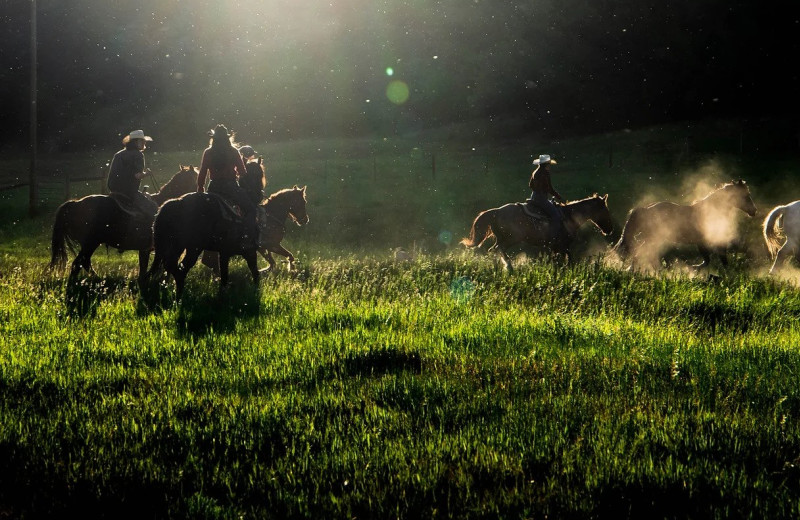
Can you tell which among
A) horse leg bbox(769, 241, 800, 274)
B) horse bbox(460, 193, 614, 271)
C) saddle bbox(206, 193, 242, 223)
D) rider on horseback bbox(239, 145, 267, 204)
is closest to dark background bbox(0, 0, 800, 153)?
horse bbox(460, 193, 614, 271)

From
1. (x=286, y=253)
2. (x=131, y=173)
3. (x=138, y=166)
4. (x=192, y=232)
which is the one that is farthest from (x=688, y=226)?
(x=131, y=173)

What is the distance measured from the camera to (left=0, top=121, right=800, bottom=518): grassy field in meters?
4.33

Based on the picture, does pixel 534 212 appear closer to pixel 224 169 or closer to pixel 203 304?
pixel 224 169

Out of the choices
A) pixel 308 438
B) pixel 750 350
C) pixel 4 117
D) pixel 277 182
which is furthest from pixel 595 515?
pixel 4 117

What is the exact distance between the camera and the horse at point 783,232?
1492 centimetres

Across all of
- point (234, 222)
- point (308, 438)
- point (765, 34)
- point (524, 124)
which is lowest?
point (308, 438)

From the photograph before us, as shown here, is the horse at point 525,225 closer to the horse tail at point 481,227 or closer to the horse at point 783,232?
the horse tail at point 481,227

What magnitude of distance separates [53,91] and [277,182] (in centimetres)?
3478

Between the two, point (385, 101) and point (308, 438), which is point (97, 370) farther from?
point (385, 101)

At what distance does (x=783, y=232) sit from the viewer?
15.2 m

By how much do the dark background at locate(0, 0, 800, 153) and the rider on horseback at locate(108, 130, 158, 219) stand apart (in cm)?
3733

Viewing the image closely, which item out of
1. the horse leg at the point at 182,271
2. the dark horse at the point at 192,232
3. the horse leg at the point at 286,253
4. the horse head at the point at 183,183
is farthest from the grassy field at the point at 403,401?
the horse head at the point at 183,183

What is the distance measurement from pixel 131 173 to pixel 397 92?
43.3 metres

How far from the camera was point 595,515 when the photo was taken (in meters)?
4.07
